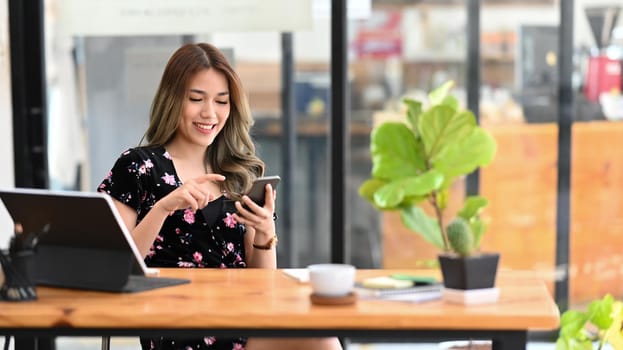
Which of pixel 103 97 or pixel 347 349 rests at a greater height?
pixel 103 97

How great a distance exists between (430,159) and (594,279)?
2.47 meters

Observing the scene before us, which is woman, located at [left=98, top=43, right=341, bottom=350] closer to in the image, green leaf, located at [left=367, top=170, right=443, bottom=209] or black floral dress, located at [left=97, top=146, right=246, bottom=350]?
black floral dress, located at [left=97, top=146, right=246, bottom=350]

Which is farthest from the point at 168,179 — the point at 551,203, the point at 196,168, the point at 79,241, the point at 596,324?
the point at 551,203

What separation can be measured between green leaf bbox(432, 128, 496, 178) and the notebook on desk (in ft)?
2.31

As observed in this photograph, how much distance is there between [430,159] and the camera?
232 centimetres

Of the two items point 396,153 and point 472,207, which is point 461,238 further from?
point 396,153

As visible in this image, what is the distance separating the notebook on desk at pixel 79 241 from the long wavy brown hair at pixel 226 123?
2.01 feet

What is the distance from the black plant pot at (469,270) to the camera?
7.22 feet

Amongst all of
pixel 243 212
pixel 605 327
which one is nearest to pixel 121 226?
pixel 243 212

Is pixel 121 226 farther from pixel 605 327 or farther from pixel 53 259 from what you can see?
pixel 605 327

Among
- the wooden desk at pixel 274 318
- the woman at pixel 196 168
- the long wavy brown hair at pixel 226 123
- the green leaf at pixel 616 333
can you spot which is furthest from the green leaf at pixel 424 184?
the green leaf at pixel 616 333

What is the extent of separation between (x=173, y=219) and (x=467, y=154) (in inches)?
39.7

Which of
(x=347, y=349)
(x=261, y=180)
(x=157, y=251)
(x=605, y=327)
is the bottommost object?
(x=347, y=349)

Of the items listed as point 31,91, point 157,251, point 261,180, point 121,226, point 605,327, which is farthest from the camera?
point 31,91
